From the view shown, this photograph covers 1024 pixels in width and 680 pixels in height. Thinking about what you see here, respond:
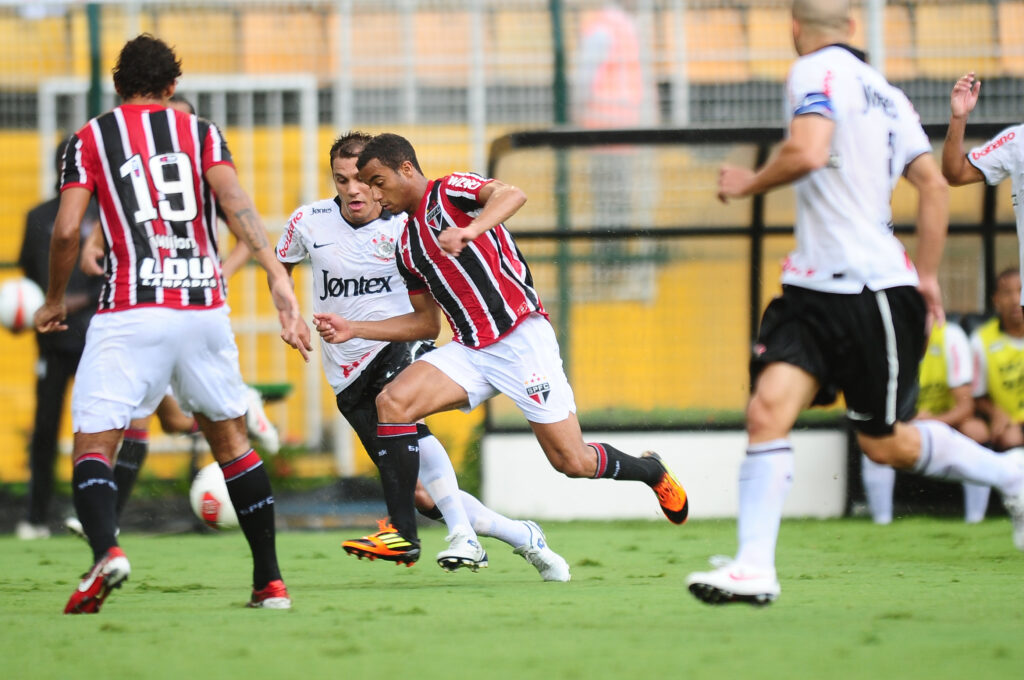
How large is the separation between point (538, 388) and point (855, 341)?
6.27 feet

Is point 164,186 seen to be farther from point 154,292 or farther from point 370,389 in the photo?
point 370,389

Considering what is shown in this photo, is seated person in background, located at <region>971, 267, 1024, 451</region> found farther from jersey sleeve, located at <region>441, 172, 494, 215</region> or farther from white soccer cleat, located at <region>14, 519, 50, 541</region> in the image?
white soccer cleat, located at <region>14, 519, 50, 541</region>

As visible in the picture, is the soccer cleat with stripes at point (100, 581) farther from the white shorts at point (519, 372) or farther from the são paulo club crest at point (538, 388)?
the são paulo club crest at point (538, 388)

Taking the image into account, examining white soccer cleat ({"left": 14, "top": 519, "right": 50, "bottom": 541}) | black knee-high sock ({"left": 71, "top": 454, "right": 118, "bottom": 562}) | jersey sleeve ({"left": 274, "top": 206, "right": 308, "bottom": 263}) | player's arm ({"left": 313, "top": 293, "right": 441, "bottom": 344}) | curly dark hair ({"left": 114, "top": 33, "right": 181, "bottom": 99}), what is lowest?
white soccer cleat ({"left": 14, "top": 519, "right": 50, "bottom": 541})

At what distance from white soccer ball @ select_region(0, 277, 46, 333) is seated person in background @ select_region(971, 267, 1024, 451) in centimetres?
630

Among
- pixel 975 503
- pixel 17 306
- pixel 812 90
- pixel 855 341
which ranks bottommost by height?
pixel 975 503

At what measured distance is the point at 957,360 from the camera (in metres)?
10.2

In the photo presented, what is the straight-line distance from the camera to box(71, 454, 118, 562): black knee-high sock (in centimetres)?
524

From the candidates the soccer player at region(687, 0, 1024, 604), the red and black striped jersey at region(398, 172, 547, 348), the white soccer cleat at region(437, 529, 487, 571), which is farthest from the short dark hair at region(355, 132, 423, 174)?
the soccer player at region(687, 0, 1024, 604)

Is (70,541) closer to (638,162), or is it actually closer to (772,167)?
(638,162)

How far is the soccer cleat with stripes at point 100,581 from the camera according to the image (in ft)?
16.7

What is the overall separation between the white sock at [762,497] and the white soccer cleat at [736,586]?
0.14 ft

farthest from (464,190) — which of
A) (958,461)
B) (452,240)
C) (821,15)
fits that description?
(958,461)

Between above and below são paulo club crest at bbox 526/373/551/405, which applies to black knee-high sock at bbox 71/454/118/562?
below
